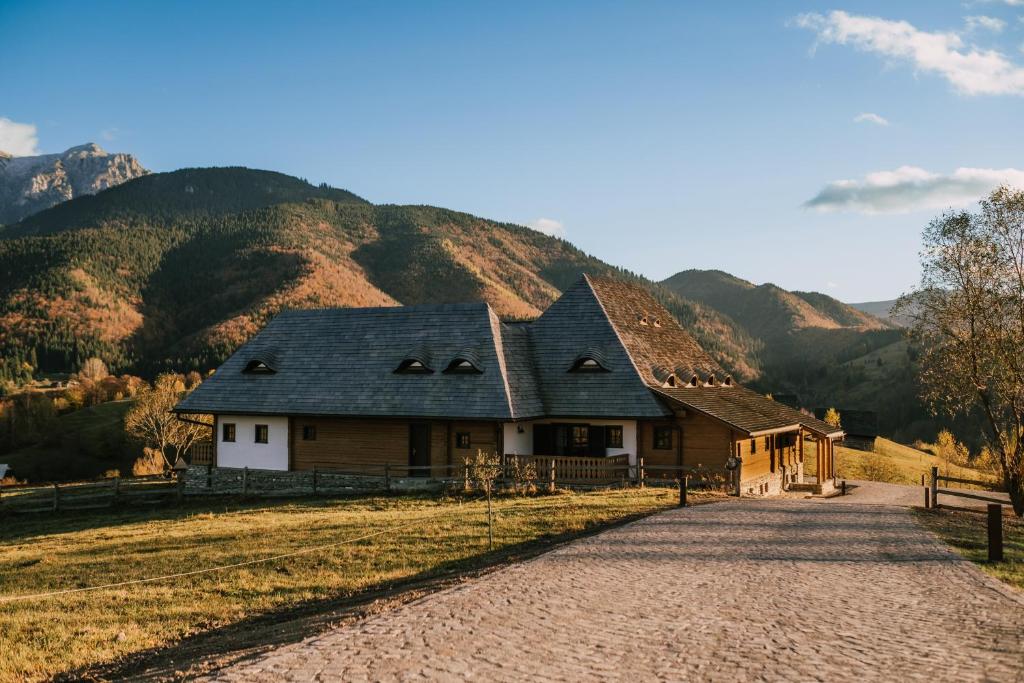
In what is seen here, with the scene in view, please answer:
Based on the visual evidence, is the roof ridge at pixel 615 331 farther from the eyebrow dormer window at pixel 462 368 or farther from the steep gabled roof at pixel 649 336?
the eyebrow dormer window at pixel 462 368

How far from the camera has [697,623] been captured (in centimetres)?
1029

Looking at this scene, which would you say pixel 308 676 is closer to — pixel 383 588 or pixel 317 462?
pixel 383 588

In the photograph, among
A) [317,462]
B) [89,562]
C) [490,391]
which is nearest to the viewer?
[89,562]

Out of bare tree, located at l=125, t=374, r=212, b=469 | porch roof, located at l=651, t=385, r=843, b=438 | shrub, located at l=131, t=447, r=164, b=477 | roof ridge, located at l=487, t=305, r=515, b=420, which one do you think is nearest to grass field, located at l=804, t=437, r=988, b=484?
porch roof, located at l=651, t=385, r=843, b=438

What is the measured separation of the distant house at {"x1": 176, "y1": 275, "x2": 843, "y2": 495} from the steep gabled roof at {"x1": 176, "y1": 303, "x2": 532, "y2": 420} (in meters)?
0.06

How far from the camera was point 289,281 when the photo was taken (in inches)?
5812

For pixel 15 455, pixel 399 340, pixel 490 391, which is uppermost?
pixel 399 340

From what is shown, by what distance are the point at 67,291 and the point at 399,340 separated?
5534 inches

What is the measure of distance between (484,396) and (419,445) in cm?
388

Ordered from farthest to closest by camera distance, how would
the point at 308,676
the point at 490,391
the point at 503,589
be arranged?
the point at 490,391
the point at 503,589
the point at 308,676

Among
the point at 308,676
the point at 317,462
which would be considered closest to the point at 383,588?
the point at 308,676

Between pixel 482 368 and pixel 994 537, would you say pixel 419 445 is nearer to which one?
pixel 482 368

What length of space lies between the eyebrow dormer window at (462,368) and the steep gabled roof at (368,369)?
213 mm

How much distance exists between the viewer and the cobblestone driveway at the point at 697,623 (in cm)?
848
